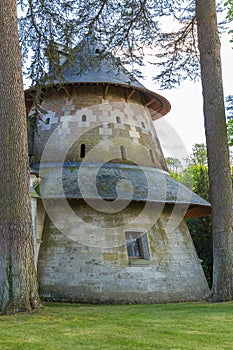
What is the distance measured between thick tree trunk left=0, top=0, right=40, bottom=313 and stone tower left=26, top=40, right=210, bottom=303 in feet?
13.2

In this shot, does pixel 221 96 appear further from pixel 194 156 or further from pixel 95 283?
pixel 194 156

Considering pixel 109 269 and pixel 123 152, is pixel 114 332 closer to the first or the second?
pixel 109 269

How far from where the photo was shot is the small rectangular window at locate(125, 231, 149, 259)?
45.1 ft

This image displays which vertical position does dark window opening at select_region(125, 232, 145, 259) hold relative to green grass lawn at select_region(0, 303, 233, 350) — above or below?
above

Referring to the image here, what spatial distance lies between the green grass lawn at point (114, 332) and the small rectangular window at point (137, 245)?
627cm

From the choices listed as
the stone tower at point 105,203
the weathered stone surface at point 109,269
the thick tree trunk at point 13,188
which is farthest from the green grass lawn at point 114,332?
the stone tower at point 105,203

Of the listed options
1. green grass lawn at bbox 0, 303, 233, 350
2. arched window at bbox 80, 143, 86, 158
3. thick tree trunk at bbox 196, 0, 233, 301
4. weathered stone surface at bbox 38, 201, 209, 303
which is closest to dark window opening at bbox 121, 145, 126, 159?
arched window at bbox 80, 143, 86, 158

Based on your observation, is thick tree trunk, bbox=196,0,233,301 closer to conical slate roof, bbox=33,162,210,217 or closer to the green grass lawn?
the green grass lawn

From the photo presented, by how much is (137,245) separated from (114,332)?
27.9 ft

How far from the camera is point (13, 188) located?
7.63 metres

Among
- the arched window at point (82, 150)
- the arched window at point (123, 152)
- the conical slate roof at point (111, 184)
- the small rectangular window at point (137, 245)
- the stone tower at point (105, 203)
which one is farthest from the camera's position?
the arched window at point (123, 152)

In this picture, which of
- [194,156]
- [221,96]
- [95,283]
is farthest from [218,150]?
[194,156]

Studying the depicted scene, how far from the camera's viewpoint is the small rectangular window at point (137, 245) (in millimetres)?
13742

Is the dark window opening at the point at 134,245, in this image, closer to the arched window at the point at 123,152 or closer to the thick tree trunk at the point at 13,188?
the arched window at the point at 123,152
